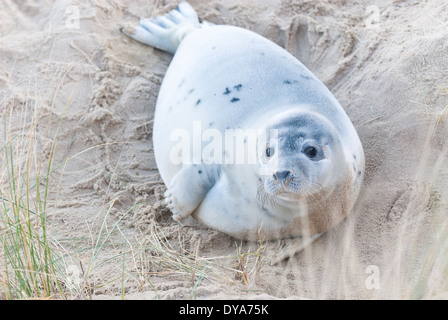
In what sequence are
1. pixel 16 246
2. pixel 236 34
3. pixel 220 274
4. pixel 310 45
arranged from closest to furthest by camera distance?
pixel 16 246 → pixel 220 274 → pixel 236 34 → pixel 310 45

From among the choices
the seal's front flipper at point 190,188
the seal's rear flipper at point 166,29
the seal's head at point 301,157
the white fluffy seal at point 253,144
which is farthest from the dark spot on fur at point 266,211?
the seal's rear flipper at point 166,29

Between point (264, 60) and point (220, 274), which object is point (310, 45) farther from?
point (220, 274)

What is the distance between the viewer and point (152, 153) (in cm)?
381

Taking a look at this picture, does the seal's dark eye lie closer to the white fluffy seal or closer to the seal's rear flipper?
the white fluffy seal

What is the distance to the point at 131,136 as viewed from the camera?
152 inches

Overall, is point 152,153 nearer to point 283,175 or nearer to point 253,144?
point 253,144

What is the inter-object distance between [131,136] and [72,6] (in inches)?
56.8

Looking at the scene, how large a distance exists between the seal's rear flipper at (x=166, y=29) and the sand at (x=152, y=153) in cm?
8

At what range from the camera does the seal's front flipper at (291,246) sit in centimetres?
285

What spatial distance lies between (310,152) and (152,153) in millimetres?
1525

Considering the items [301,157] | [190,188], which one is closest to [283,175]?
[301,157]

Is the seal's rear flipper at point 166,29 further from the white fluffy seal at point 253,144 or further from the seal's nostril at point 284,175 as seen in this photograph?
the seal's nostril at point 284,175
